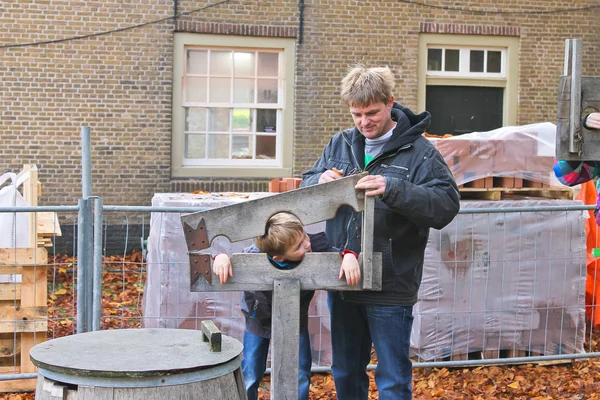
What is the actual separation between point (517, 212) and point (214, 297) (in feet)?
7.85

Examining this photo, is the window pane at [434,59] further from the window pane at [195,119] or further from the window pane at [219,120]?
the window pane at [195,119]

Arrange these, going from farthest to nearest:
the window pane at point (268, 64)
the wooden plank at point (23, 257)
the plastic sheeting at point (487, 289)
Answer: the window pane at point (268, 64)
the plastic sheeting at point (487, 289)
the wooden plank at point (23, 257)

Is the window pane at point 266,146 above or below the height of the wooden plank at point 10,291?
above

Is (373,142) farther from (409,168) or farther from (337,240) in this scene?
(337,240)

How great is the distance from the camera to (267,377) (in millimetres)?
6230

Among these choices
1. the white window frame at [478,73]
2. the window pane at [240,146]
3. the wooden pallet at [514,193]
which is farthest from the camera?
the white window frame at [478,73]

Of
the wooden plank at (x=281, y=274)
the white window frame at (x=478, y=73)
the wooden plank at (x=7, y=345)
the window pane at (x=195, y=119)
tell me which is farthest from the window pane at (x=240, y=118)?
the wooden plank at (x=281, y=274)

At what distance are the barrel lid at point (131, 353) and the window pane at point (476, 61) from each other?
11.1 m

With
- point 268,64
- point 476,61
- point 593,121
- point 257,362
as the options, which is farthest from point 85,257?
point 476,61

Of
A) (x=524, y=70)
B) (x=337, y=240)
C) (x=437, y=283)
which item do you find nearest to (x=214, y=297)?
(x=437, y=283)

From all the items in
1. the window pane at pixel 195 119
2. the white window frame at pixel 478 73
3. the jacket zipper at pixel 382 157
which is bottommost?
the jacket zipper at pixel 382 157

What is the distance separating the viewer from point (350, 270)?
3.35 meters

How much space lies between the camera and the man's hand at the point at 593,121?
3430mm

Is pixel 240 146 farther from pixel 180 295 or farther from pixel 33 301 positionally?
pixel 33 301
